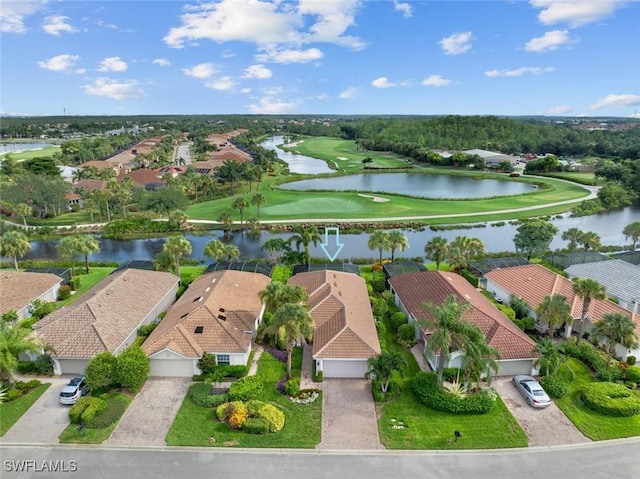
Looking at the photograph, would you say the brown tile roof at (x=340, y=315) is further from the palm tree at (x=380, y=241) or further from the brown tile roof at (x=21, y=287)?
the brown tile roof at (x=21, y=287)

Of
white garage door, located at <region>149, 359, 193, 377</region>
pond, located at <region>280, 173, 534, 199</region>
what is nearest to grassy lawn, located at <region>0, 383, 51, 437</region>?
white garage door, located at <region>149, 359, 193, 377</region>

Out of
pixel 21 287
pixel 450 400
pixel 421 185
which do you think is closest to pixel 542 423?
pixel 450 400

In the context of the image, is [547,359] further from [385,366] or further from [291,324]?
[291,324]

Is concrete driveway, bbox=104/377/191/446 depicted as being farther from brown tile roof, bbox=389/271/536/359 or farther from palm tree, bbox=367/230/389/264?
palm tree, bbox=367/230/389/264

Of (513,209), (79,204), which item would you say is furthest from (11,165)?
(513,209)

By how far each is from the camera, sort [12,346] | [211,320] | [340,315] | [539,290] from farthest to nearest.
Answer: [539,290] → [340,315] → [211,320] → [12,346]
